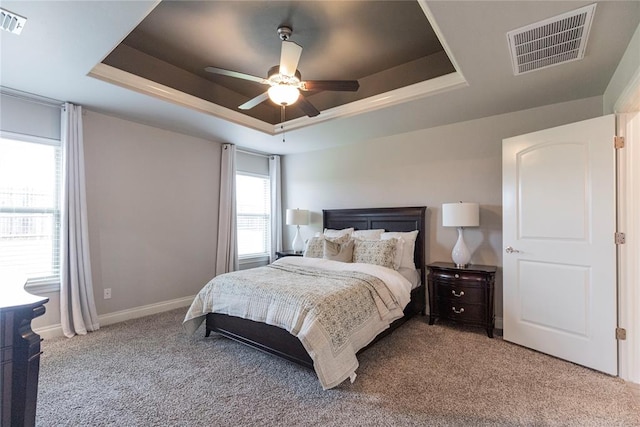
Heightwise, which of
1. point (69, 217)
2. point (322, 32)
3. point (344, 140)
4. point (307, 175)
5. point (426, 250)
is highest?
point (322, 32)

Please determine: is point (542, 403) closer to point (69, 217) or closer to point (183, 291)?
point (183, 291)

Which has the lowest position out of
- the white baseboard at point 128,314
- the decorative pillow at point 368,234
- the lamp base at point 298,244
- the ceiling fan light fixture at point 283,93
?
the white baseboard at point 128,314

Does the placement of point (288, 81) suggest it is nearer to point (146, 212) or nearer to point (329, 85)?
point (329, 85)

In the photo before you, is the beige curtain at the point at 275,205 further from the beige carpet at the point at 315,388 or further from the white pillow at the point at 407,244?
the beige carpet at the point at 315,388

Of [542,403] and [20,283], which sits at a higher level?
[20,283]

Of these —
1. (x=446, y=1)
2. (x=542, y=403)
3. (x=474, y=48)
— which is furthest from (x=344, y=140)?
(x=542, y=403)

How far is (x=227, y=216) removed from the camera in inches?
189

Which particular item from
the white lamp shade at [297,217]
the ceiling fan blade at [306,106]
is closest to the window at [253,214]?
the white lamp shade at [297,217]

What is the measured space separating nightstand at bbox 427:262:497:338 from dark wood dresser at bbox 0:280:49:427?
3396mm

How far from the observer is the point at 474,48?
2.22 m

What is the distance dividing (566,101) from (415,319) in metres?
2.91

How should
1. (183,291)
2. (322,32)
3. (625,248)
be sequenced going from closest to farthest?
(625,248) < (322,32) < (183,291)

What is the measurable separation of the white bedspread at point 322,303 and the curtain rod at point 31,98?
262cm

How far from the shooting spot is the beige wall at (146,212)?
141 inches
